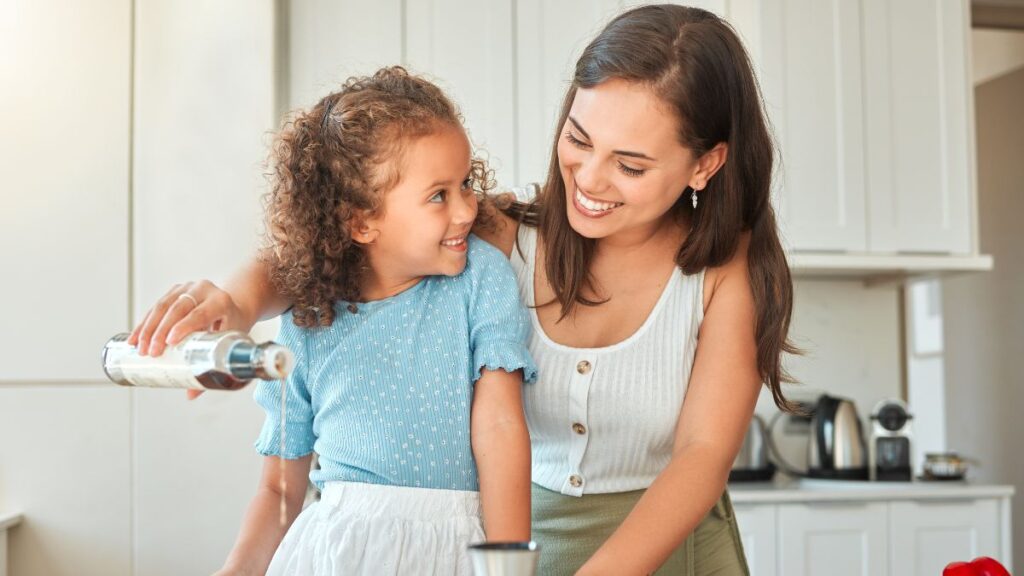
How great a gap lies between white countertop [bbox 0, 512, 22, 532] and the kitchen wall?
3.67 m

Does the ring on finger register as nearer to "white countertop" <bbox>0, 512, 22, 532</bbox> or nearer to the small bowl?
"white countertop" <bbox>0, 512, 22, 532</bbox>

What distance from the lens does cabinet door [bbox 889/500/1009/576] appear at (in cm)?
325

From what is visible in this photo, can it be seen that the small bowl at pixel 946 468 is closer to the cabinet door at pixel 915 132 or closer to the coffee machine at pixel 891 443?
the coffee machine at pixel 891 443

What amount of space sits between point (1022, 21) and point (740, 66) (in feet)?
11.0

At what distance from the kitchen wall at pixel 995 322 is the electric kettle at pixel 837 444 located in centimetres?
150

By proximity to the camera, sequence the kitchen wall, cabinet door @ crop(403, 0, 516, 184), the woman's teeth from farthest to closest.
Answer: the kitchen wall, cabinet door @ crop(403, 0, 516, 184), the woman's teeth

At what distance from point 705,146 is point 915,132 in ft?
8.15

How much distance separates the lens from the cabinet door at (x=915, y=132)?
3592 millimetres

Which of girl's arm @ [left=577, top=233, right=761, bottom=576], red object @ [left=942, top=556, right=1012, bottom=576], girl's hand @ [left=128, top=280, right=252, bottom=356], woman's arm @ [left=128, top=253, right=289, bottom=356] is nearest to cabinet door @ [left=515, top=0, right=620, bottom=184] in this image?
girl's arm @ [left=577, top=233, right=761, bottom=576]

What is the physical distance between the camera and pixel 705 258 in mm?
1435

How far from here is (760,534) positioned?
317cm

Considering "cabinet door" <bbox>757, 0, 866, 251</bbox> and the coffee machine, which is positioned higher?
"cabinet door" <bbox>757, 0, 866, 251</bbox>

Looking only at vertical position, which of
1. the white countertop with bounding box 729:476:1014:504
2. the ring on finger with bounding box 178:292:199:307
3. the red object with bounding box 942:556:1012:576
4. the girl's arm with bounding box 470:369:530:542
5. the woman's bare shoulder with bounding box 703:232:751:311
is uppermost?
the woman's bare shoulder with bounding box 703:232:751:311

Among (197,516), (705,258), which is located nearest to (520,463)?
(705,258)
